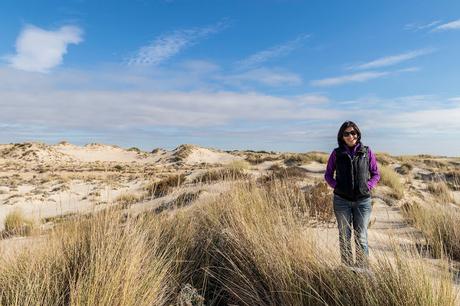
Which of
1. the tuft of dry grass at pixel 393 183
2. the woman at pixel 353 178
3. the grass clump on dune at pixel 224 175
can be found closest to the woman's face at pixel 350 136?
the woman at pixel 353 178

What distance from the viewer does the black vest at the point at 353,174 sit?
4621 millimetres

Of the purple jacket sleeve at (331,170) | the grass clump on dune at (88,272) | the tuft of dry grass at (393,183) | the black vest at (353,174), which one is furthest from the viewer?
the tuft of dry grass at (393,183)

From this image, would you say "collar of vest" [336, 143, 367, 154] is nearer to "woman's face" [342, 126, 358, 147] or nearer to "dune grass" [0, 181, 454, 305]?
"woman's face" [342, 126, 358, 147]

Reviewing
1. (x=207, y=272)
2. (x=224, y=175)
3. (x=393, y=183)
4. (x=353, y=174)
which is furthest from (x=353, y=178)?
(x=393, y=183)

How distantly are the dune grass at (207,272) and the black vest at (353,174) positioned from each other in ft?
Answer: 3.09

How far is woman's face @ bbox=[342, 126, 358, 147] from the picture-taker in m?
4.63

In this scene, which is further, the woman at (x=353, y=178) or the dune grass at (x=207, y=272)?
the woman at (x=353, y=178)

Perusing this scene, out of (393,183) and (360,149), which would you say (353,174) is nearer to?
(360,149)

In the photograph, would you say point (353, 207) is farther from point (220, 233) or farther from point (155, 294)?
point (155, 294)

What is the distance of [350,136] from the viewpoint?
4.62 m

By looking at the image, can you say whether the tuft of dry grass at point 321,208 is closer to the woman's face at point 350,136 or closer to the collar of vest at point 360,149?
the collar of vest at point 360,149

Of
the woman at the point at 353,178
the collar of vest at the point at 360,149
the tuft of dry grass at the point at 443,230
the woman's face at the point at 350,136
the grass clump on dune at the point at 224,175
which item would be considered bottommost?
the tuft of dry grass at the point at 443,230

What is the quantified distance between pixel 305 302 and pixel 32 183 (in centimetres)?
2391

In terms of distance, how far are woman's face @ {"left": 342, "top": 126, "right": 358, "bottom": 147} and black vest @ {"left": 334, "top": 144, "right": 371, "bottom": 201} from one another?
0.35 feet
